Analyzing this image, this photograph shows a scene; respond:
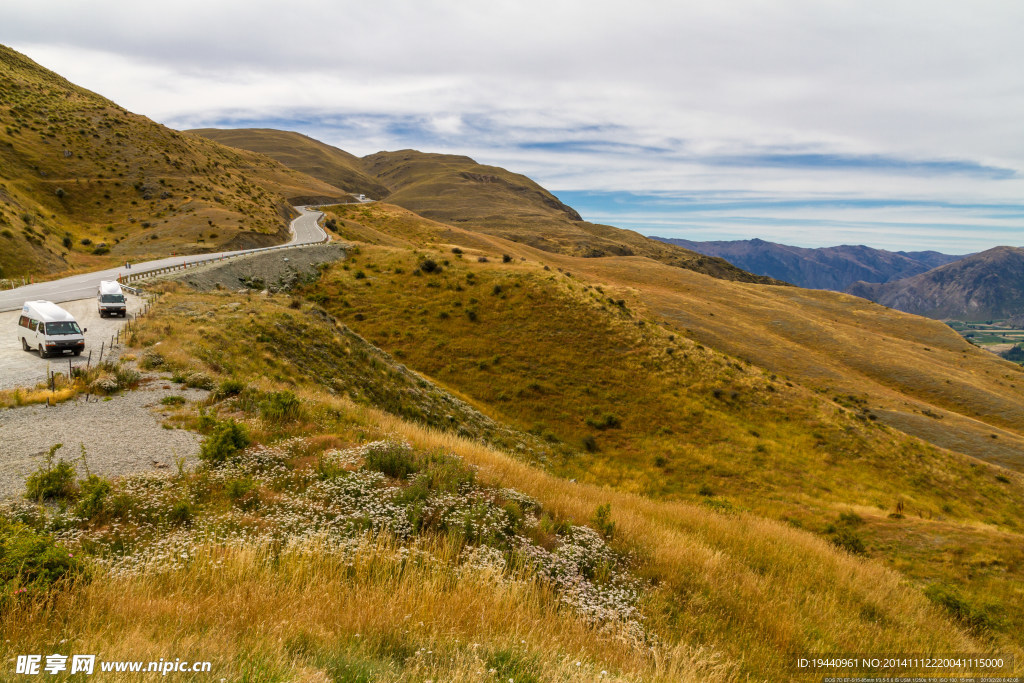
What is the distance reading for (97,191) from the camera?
5981cm

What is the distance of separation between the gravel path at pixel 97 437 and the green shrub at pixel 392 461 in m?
3.61

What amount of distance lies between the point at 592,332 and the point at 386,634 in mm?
35764

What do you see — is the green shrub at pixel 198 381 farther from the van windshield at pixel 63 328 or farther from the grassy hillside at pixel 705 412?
the grassy hillside at pixel 705 412

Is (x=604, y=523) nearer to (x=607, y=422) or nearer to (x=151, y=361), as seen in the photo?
(x=151, y=361)

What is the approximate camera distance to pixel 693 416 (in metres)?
32.3

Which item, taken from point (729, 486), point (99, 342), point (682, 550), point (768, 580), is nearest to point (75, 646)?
point (682, 550)

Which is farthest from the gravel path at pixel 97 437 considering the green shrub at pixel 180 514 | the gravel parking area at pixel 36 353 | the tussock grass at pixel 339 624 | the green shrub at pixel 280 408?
the tussock grass at pixel 339 624

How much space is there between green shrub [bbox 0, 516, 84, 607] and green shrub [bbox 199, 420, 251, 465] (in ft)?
11.7

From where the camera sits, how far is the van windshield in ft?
52.9

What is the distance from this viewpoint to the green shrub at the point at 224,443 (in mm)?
8992

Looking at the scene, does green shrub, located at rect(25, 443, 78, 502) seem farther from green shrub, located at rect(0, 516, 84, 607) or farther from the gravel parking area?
the gravel parking area

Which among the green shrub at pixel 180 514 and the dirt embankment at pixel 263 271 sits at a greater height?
the dirt embankment at pixel 263 271

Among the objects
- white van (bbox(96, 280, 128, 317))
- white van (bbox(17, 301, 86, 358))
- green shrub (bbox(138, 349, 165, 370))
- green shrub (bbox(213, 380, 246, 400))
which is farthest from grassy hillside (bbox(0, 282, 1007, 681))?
white van (bbox(96, 280, 128, 317))

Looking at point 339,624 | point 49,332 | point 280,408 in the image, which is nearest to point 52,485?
point 280,408
